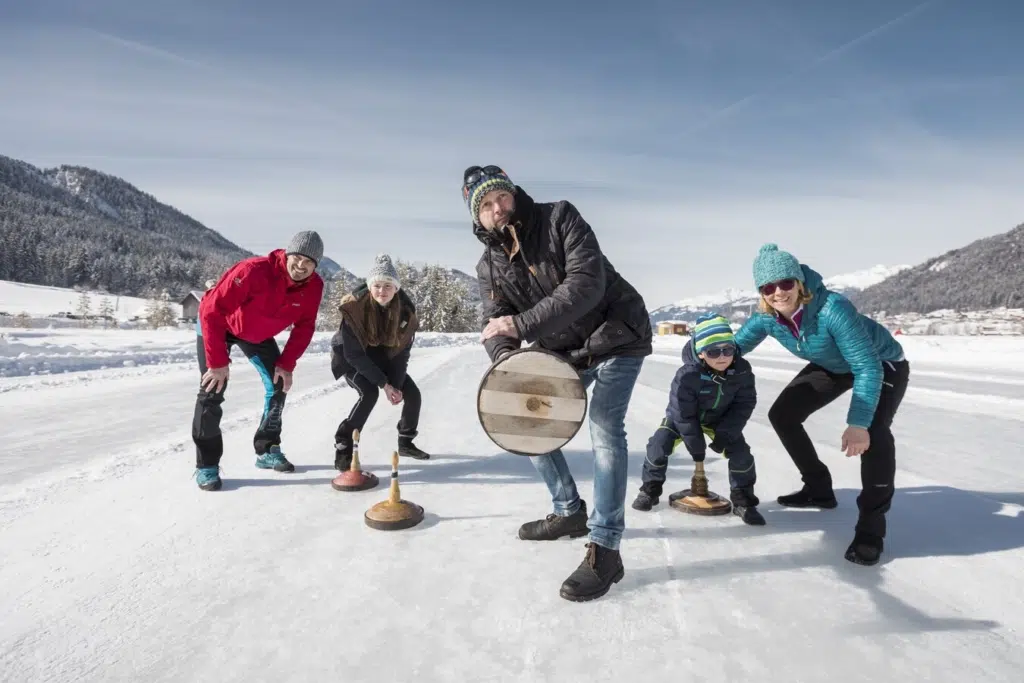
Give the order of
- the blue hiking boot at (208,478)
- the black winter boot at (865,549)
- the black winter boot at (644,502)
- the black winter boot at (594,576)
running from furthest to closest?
the blue hiking boot at (208,478) → the black winter boot at (644,502) → the black winter boot at (865,549) → the black winter boot at (594,576)

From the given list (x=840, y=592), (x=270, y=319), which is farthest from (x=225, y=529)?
(x=840, y=592)

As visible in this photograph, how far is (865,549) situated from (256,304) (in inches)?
170

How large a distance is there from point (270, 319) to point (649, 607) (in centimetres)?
352

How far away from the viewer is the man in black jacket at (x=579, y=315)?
2.62m

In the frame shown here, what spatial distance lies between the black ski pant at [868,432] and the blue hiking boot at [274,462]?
12.3 feet

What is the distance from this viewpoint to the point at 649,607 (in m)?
2.54

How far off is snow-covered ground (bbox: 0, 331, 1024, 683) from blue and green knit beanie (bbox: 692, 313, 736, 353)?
3.84ft

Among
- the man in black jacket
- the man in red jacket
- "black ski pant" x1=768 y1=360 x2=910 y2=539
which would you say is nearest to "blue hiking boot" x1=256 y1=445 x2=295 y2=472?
the man in red jacket

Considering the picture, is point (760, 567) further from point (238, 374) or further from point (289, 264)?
point (238, 374)

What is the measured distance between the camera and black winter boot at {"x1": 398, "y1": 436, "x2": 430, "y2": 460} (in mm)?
5410

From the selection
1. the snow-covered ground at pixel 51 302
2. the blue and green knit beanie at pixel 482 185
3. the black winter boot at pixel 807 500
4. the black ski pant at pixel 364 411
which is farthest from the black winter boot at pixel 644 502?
the snow-covered ground at pixel 51 302

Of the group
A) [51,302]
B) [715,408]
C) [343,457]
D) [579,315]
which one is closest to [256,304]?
[343,457]

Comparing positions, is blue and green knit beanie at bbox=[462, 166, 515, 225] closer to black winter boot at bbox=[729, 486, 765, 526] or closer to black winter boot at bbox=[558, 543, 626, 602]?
black winter boot at bbox=[558, 543, 626, 602]

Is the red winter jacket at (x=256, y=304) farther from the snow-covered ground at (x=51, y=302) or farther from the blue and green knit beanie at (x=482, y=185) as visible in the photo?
the snow-covered ground at (x=51, y=302)
